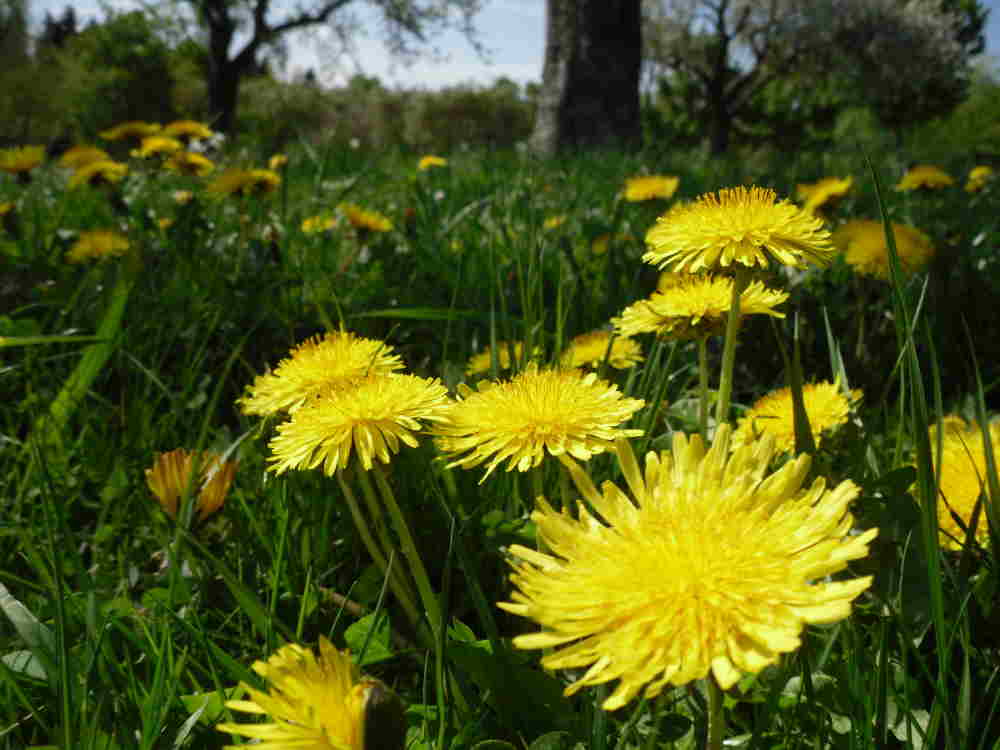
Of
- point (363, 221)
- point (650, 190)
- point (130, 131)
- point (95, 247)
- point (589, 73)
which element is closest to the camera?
point (95, 247)

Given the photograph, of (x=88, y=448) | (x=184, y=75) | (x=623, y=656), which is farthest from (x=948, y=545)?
(x=184, y=75)

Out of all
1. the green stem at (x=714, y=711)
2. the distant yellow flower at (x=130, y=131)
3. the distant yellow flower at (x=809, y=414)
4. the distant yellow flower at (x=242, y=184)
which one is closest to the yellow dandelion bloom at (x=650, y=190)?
the distant yellow flower at (x=242, y=184)

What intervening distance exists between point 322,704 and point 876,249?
4.85 ft

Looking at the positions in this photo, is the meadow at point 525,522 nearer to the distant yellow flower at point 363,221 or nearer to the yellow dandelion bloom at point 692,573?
the yellow dandelion bloom at point 692,573

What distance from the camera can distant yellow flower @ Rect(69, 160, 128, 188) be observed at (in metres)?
2.39

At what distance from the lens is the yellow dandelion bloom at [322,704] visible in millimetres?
475

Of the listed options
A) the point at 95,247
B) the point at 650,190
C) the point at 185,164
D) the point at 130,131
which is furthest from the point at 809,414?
the point at 130,131

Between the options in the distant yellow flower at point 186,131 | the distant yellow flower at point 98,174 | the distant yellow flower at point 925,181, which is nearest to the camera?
the distant yellow flower at point 98,174

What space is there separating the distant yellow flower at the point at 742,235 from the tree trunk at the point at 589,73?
7128 mm

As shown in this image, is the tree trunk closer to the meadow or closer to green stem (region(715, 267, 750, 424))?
the meadow

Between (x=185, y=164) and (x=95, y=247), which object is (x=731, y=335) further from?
(x=185, y=164)

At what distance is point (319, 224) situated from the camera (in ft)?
7.60

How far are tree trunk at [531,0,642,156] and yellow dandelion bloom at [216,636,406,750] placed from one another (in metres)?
7.51

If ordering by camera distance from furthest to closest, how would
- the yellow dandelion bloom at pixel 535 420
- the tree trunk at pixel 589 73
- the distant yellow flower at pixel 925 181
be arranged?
the tree trunk at pixel 589 73 → the distant yellow flower at pixel 925 181 → the yellow dandelion bloom at pixel 535 420
